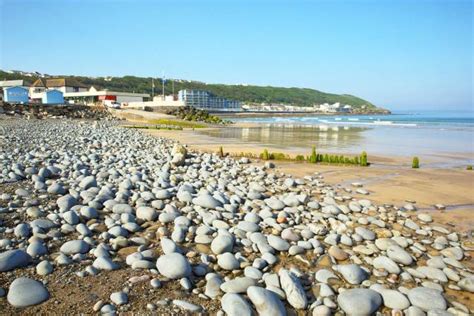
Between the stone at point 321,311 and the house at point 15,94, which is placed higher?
the house at point 15,94

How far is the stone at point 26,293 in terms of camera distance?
2713 mm

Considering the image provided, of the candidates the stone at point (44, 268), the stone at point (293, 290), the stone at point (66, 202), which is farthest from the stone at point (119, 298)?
the stone at point (66, 202)

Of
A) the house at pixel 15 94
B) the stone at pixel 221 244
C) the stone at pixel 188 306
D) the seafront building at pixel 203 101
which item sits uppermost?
the seafront building at pixel 203 101

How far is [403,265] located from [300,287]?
1634 millimetres

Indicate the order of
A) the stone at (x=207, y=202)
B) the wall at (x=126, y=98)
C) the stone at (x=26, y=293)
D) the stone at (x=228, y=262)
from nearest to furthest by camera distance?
the stone at (x=26, y=293) → the stone at (x=228, y=262) → the stone at (x=207, y=202) → the wall at (x=126, y=98)

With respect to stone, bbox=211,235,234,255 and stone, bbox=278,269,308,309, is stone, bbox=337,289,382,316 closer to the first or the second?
stone, bbox=278,269,308,309

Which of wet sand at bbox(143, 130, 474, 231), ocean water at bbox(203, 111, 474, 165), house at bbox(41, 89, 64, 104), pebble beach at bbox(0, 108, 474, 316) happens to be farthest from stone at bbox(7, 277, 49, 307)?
house at bbox(41, 89, 64, 104)

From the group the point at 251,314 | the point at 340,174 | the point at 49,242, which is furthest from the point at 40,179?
the point at 340,174

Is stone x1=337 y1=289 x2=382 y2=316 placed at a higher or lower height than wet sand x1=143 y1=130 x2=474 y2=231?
lower

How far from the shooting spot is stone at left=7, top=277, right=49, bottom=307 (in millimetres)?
2713

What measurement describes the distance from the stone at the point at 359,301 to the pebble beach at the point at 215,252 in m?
0.01

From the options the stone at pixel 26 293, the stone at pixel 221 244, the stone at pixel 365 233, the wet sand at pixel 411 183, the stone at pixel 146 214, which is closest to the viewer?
the stone at pixel 26 293

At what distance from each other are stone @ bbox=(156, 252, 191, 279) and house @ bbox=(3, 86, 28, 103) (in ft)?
201

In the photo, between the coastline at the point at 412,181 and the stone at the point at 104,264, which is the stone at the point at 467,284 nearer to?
the coastline at the point at 412,181
